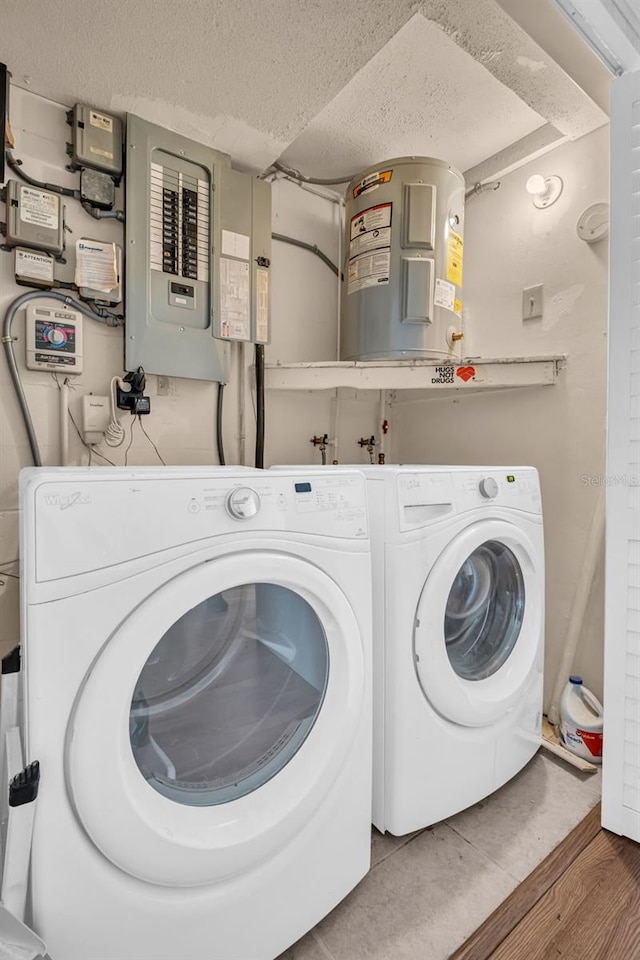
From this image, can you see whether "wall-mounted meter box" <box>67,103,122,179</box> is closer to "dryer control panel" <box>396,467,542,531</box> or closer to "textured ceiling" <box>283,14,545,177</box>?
"textured ceiling" <box>283,14,545,177</box>

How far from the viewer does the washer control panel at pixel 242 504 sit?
0.85 meters

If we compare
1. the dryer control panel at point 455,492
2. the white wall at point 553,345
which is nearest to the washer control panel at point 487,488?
the dryer control panel at point 455,492

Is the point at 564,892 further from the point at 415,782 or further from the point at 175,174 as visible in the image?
the point at 175,174

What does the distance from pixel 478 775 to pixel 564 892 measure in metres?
0.29

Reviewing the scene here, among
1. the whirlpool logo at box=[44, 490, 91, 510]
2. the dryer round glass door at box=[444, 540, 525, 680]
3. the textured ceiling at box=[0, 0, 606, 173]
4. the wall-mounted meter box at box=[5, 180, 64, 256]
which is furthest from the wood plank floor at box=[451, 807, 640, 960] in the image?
the textured ceiling at box=[0, 0, 606, 173]

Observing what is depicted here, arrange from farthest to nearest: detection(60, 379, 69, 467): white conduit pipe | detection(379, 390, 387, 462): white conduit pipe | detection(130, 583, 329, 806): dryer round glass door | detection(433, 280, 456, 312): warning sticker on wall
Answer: detection(379, 390, 387, 462): white conduit pipe → detection(433, 280, 456, 312): warning sticker on wall → detection(60, 379, 69, 467): white conduit pipe → detection(130, 583, 329, 806): dryer round glass door

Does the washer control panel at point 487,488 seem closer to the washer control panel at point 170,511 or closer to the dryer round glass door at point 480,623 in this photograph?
the dryer round glass door at point 480,623

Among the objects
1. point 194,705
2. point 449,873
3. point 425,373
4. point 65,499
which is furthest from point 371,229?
point 449,873

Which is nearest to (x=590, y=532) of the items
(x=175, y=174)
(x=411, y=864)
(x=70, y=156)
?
(x=411, y=864)

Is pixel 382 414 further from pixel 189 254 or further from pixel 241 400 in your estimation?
pixel 189 254

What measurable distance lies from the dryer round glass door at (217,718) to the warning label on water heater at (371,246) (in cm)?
131

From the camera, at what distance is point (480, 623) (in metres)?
1.46

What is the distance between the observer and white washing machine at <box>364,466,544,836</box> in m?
1.16

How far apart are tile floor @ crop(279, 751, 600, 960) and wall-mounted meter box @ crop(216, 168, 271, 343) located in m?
1.71
